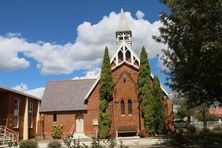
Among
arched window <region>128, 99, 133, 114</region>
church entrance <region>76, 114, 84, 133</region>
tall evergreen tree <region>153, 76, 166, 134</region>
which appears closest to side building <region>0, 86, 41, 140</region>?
church entrance <region>76, 114, 84, 133</region>

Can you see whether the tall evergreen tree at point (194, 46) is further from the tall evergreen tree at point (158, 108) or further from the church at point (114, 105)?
the church at point (114, 105)

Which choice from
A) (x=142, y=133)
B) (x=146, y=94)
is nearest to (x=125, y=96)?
(x=146, y=94)

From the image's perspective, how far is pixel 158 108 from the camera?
115 feet

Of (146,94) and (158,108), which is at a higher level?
(146,94)

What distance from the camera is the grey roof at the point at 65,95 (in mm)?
39750

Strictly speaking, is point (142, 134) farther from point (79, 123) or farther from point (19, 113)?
point (19, 113)

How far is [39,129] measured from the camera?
40.1 meters

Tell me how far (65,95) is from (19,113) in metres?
6.82

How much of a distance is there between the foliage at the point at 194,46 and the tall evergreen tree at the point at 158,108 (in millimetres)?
8964

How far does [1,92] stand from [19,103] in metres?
3.53

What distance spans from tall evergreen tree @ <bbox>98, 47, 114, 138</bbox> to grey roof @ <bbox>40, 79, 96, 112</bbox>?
11.9 ft

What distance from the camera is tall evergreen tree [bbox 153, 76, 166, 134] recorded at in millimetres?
35062

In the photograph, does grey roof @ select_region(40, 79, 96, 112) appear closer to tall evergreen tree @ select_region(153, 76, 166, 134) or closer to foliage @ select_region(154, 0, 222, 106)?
tall evergreen tree @ select_region(153, 76, 166, 134)

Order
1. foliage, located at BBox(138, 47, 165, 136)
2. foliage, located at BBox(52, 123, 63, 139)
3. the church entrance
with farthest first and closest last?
the church entrance → foliage, located at BBox(52, 123, 63, 139) → foliage, located at BBox(138, 47, 165, 136)
